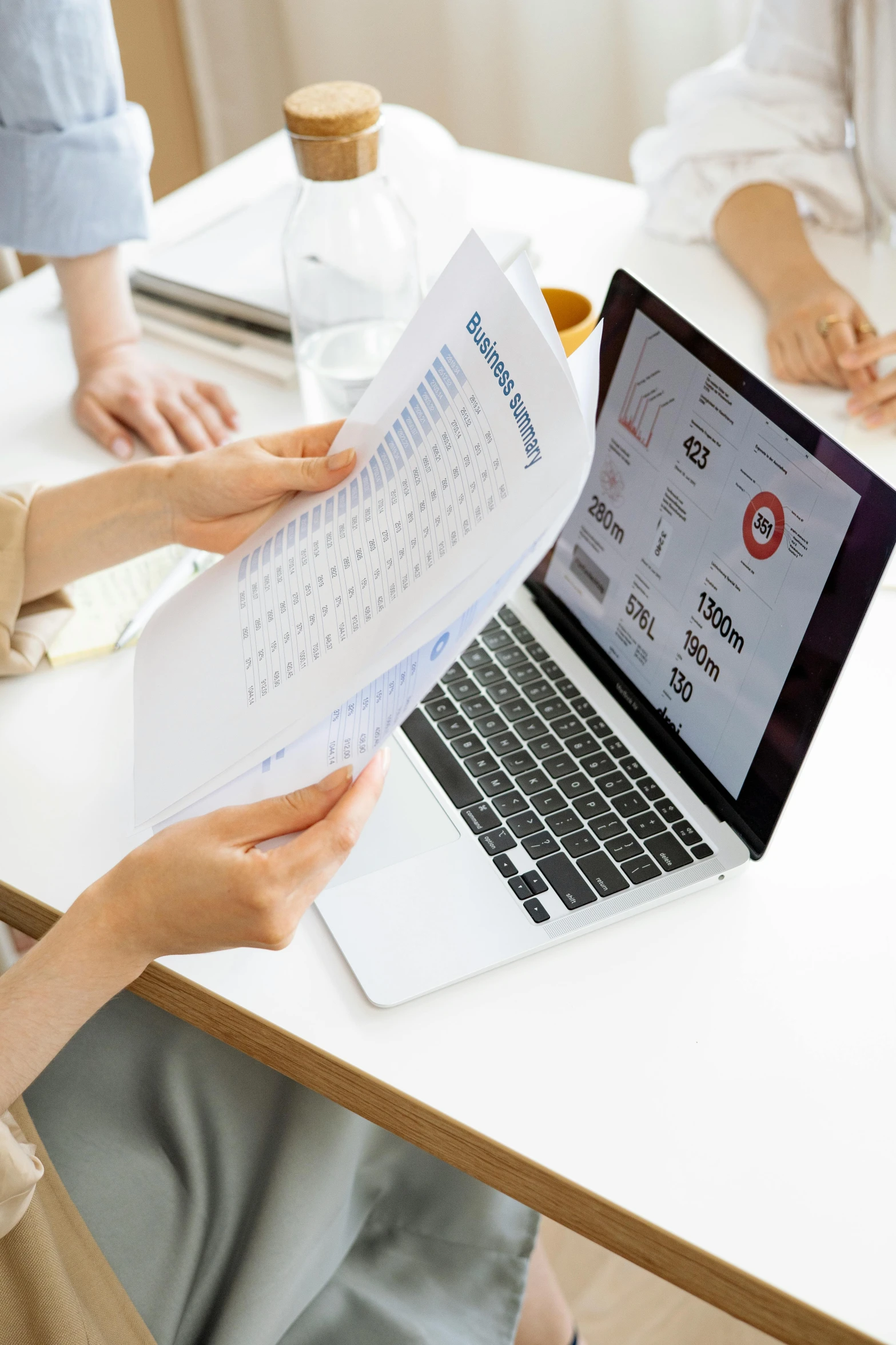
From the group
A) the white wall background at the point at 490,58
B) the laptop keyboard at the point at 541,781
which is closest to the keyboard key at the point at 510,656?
the laptop keyboard at the point at 541,781

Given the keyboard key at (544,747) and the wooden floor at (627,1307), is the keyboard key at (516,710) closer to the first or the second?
the keyboard key at (544,747)

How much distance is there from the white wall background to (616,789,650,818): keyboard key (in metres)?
1.61

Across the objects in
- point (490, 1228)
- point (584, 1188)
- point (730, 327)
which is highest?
point (730, 327)

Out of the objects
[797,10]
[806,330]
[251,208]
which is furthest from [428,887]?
[797,10]

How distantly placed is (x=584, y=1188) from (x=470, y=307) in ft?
1.18

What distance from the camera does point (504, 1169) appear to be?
1.56 ft

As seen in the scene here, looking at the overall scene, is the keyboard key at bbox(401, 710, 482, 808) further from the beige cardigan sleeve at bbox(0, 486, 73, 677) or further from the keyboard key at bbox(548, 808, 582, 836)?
the beige cardigan sleeve at bbox(0, 486, 73, 677)

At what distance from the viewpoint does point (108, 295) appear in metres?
0.95

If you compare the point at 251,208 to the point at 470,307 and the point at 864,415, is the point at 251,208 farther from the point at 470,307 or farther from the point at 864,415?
the point at 470,307

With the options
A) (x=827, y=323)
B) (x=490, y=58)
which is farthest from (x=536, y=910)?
(x=490, y=58)

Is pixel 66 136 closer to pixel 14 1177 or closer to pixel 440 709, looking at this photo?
pixel 440 709

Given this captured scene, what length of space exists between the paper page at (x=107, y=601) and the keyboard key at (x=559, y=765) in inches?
11.5

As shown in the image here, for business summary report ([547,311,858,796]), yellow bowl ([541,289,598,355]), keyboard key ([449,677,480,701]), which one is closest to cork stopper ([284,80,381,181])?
yellow bowl ([541,289,598,355])

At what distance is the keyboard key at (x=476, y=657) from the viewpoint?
2.24ft
